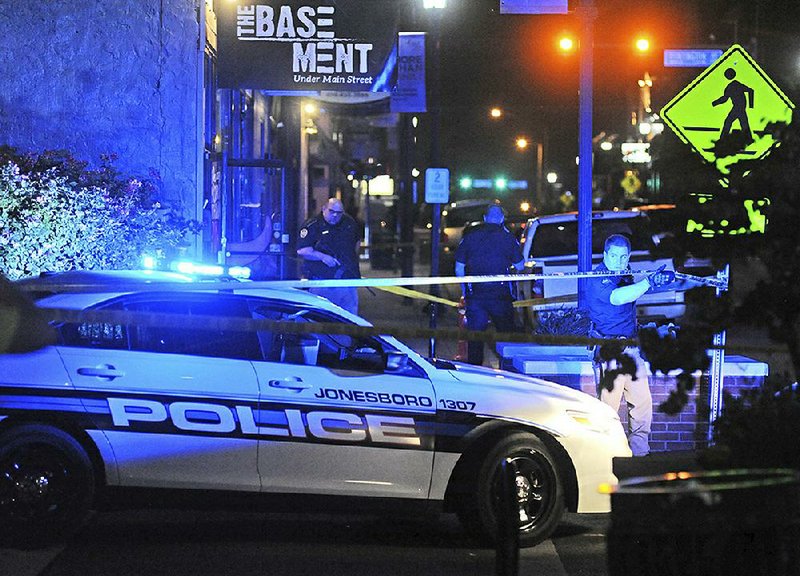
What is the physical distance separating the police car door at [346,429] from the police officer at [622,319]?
8.03ft

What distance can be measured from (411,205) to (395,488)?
59.7 ft

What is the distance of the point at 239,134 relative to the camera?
60.1 feet

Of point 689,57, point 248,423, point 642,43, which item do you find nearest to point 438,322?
point 689,57

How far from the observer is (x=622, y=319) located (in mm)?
9539

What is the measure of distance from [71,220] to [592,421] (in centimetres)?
589

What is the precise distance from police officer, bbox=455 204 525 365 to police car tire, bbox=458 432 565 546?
5.48m

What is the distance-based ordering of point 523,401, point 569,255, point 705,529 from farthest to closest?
1. point 569,255
2. point 523,401
3. point 705,529

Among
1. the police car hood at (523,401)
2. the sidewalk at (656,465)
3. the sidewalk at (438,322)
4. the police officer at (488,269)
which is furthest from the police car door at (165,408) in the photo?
the police officer at (488,269)

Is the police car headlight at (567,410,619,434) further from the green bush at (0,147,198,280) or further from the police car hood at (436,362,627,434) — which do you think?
the green bush at (0,147,198,280)

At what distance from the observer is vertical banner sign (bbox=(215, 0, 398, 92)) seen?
14.5 meters

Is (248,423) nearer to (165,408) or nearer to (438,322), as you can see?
(165,408)

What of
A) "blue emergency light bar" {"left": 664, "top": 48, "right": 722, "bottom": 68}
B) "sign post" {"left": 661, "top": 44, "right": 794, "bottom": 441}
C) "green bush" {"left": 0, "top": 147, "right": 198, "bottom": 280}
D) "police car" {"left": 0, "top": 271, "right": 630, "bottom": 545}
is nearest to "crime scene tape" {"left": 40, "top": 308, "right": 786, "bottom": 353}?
"police car" {"left": 0, "top": 271, "right": 630, "bottom": 545}

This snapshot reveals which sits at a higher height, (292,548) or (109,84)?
(109,84)

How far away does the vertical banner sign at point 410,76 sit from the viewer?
62.1ft
